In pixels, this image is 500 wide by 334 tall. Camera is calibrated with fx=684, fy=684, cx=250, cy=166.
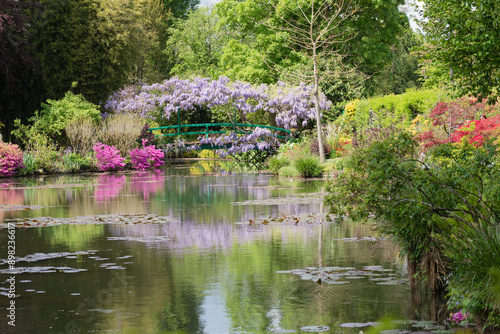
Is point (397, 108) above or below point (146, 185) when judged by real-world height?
above

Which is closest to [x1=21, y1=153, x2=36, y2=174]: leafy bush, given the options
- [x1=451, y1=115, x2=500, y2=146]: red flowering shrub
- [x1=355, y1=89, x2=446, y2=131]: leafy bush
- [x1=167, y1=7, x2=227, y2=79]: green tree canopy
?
[x1=355, y1=89, x2=446, y2=131]: leafy bush

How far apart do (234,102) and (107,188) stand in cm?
1743

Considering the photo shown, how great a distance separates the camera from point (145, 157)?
36781mm

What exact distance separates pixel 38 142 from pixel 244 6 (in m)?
18.8

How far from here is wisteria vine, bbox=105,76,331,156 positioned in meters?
36.6

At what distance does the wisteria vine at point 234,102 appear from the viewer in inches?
1441

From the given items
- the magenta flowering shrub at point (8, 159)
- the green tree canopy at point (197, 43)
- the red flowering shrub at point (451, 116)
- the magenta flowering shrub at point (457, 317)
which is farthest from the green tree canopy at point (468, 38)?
the green tree canopy at point (197, 43)

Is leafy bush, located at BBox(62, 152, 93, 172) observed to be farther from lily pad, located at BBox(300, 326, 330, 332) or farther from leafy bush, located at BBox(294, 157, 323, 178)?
lily pad, located at BBox(300, 326, 330, 332)

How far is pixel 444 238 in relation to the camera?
279 inches

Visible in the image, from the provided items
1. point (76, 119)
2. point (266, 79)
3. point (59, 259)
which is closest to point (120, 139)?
point (76, 119)

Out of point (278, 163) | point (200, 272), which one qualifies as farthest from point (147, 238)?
point (278, 163)

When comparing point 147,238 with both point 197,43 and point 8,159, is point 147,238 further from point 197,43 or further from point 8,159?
point 197,43

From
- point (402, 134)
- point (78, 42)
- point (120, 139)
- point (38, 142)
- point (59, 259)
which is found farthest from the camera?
point (78, 42)

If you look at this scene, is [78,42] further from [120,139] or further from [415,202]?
[415,202]
